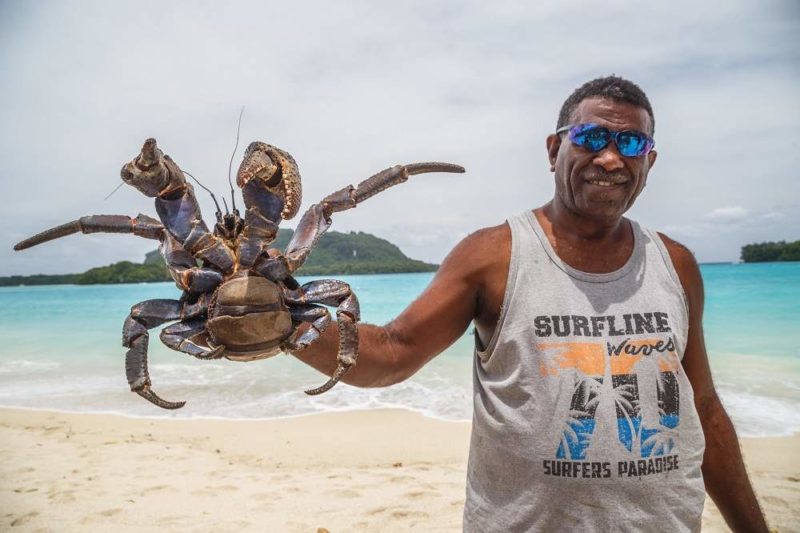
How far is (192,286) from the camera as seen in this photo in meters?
1.79

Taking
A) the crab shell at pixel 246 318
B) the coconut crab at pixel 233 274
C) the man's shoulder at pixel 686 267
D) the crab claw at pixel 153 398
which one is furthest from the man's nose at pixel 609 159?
the crab claw at pixel 153 398

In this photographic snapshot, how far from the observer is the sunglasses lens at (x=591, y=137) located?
214 centimetres

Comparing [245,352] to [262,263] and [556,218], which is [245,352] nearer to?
[262,263]

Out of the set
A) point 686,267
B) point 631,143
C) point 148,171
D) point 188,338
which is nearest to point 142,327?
point 188,338

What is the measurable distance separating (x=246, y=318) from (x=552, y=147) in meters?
1.51

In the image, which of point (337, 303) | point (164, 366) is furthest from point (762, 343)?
point (337, 303)

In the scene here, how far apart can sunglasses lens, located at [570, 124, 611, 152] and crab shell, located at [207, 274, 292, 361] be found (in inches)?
51.8

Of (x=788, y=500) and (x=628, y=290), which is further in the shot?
(x=788, y=500)

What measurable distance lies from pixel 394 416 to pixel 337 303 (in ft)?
20.8

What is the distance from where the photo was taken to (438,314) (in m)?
2.16

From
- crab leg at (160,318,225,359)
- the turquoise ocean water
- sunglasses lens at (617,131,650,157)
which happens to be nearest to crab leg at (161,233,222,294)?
crab leg at (160,318,225,359)

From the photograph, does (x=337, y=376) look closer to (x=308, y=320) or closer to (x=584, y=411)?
(x=308, y=320)

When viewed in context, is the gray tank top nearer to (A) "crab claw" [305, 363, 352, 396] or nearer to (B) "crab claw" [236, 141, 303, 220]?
(A) "crab claw" [305, 363, 352, 396]

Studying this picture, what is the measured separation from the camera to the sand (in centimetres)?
437
